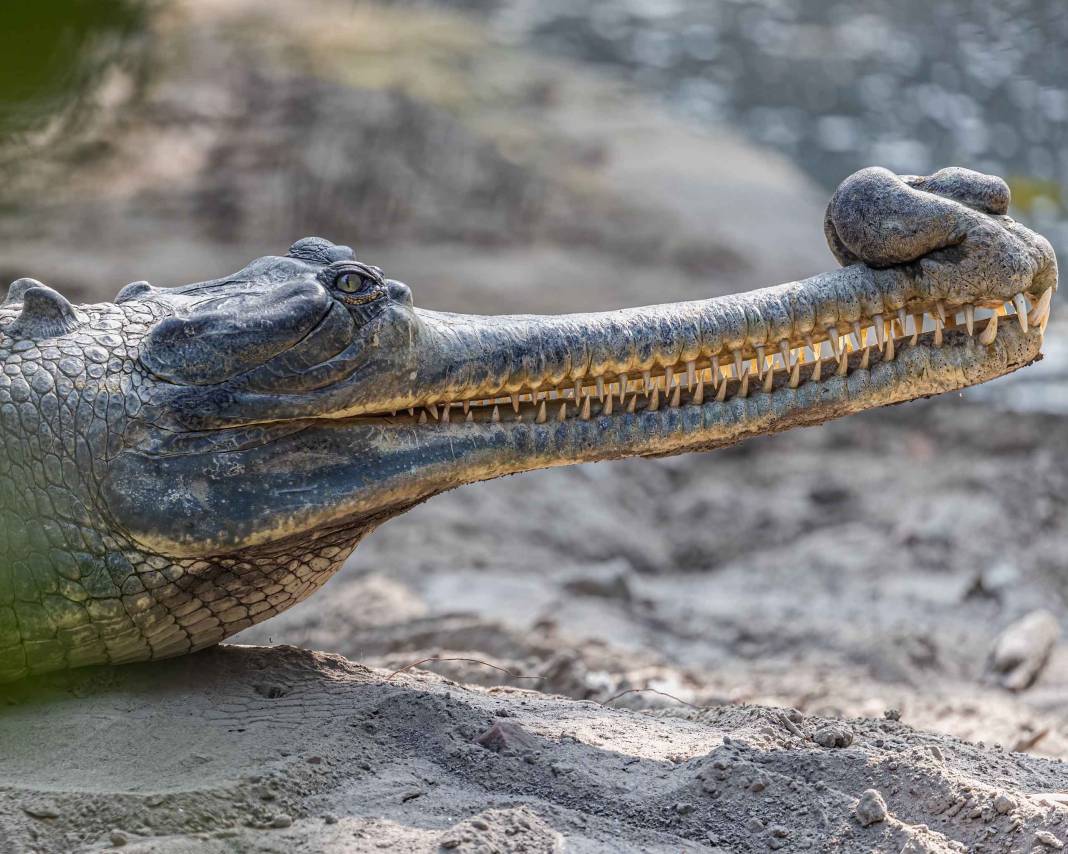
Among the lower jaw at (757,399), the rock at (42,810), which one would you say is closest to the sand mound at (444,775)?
the rock at (42,810)

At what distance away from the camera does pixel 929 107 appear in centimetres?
1457

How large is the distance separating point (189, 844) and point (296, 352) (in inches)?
49.5

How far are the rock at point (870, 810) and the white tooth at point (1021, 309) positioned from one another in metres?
1.36

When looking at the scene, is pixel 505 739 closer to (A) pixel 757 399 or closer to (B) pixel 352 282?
(A) pixel 757 399

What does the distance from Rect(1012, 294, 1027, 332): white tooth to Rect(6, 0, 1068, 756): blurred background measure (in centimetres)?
175

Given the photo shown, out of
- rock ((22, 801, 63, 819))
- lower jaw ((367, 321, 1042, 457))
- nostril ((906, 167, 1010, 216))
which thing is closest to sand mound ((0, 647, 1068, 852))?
rock ((22, 801, 63, 819))

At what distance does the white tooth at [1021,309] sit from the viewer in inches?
136

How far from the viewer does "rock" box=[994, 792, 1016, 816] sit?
2.93 m

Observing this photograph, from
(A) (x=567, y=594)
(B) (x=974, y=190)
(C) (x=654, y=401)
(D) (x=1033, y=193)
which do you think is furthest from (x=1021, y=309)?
(D) (x=1033, y=193)

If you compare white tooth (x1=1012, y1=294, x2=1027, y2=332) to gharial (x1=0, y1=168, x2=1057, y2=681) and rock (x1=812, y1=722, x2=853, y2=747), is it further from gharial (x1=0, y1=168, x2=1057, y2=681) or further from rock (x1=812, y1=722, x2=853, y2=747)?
rock (x1=812, y1=722, x2=853, y2=747)

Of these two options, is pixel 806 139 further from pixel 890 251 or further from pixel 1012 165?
pixel 890 251

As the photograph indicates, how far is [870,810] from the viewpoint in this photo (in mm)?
2883

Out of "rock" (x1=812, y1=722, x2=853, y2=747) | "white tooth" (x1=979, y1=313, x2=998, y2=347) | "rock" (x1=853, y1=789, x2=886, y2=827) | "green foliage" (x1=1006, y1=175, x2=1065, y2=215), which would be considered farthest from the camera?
"green foliage" (x1=1006, y1=175, x2=1065, y2=215)

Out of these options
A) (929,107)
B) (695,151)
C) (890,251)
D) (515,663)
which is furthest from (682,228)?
(890,251)
